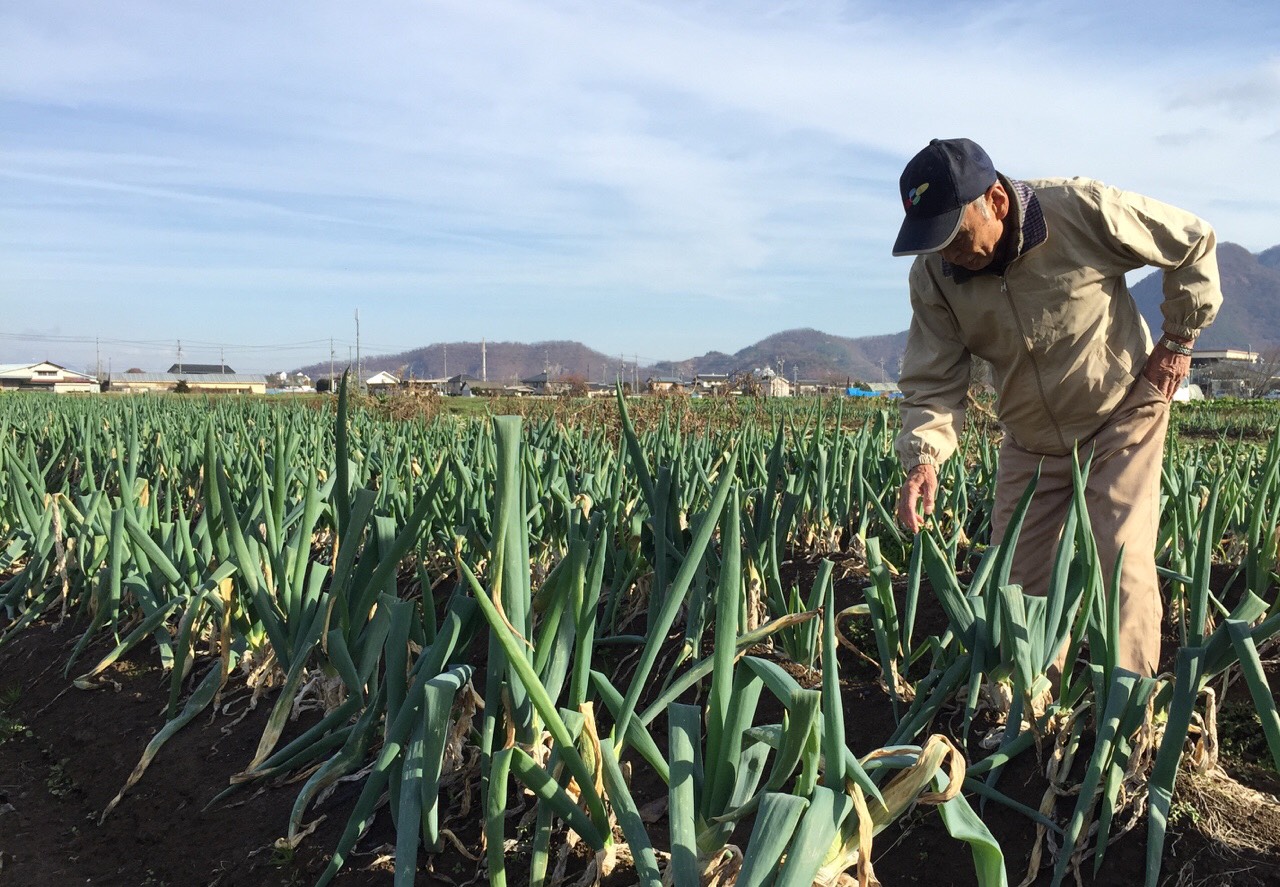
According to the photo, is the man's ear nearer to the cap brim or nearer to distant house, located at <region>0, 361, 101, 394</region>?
the cap brim

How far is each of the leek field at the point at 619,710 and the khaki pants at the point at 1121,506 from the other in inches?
2.8

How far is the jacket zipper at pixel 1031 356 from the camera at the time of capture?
7.83 feet

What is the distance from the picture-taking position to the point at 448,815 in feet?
5.32

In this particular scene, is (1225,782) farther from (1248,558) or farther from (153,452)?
(153,452)

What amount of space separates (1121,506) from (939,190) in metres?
0.88

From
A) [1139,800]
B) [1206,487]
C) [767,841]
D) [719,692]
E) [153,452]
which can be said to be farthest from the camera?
[153,452]

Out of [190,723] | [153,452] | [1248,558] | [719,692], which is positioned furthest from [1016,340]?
[153,452]

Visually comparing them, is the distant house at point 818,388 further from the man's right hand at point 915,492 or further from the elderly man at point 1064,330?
the man's right hand at point 915,492

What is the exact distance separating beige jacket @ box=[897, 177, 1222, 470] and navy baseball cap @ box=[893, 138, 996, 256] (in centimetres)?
19

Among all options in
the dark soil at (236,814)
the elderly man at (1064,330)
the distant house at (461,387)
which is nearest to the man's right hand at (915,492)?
the elderly man at (1064,330)

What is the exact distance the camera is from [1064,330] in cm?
240

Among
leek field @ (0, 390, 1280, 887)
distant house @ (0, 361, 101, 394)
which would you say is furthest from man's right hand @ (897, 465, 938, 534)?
distant house @ (0, 361, 101, 394)

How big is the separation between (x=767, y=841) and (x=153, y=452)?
13.7 feet

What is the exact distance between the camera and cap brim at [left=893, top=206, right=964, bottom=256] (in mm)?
2115
